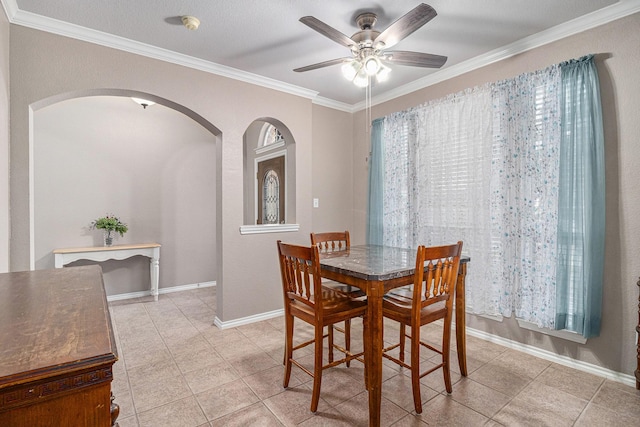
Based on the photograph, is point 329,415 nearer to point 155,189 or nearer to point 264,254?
point 264,254

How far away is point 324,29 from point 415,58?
73 centimetres

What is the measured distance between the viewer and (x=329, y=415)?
1834 mm

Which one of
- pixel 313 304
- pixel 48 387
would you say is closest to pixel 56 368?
pixel 48 387

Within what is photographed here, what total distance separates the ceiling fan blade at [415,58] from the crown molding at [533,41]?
974 mm

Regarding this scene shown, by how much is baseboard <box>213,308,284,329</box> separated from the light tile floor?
0.29 metres

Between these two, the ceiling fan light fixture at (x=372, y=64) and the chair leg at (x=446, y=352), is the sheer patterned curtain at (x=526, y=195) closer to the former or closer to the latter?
the chair leg at (x=446, y=352)

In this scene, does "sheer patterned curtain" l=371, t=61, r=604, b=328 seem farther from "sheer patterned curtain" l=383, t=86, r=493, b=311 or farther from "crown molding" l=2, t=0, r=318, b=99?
"crown molding" l=2, t=0, r=318, b=99

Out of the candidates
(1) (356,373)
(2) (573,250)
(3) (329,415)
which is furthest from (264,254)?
(2) (573,250)

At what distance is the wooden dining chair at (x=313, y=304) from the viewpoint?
6.00 feet

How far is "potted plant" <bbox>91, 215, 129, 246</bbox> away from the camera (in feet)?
12.6

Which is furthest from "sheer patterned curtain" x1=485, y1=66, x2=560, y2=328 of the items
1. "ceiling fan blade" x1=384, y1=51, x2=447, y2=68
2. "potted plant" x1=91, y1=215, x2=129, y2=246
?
"potted plant" x1=91, y1=215, x2=129, y2=246

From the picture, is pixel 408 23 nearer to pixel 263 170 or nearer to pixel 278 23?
pixel 278 23

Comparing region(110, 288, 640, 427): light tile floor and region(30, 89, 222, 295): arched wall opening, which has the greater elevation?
region(30, 89, 222, 295): arched wall opening

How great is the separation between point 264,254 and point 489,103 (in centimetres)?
268
